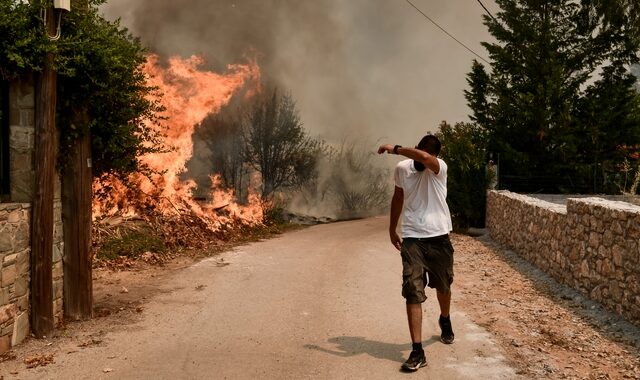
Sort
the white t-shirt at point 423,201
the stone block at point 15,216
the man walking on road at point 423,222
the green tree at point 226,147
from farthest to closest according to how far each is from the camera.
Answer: the green tree at point 226,147 < the stone block at point 15,216 < the white t-shirt at point 423,201 < the man walking on road at point 423,222

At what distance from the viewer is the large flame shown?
12.7m

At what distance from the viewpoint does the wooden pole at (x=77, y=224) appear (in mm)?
6289

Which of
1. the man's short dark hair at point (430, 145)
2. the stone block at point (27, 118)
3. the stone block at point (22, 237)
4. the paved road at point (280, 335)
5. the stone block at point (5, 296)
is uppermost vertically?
the stone block at point (27, 118)

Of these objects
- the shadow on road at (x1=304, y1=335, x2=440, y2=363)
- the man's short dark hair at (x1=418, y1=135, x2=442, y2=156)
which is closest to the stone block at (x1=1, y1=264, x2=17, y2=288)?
the shadow on road at (x1=304, y1=335, x2=440, y2=363)

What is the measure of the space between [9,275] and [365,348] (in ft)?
11.8

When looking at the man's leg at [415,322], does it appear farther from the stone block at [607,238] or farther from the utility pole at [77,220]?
the utility pole at [77,220]

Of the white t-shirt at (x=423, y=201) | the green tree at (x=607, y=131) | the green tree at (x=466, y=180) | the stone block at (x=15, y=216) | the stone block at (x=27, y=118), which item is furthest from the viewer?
the green tree at (x=607, y=131)

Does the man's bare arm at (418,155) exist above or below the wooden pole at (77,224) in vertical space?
above

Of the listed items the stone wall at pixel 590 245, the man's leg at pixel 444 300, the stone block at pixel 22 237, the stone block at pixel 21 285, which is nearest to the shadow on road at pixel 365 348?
the man's leg at pixel 444 300

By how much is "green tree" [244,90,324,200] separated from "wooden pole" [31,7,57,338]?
18270 millimetres

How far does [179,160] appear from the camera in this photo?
14422mm

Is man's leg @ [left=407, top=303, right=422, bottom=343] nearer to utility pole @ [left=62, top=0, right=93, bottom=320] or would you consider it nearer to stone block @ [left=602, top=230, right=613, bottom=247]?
stone block @ [left=602, top=230, right=613, bottom=247]

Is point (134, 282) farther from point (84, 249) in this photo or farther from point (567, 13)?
point (567, 13)

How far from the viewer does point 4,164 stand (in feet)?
18.3
